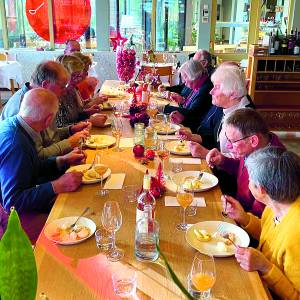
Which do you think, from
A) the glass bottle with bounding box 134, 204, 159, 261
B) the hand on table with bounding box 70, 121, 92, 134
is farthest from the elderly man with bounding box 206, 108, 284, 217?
the hand on table with bounding box 70, 121, 92, 134

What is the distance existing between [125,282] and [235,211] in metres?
0.69

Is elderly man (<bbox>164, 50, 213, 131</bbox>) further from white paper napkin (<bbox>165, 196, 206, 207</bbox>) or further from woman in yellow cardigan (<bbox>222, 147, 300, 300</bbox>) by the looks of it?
woman in yellow cardigan (<bbox>222, 147, 300, 300</bbox>)

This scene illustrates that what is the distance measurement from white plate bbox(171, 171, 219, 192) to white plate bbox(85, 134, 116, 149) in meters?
0.72

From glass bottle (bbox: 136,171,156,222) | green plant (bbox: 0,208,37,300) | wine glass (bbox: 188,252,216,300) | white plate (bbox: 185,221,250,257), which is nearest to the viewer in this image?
green plant (bbox: 0,208,37,300)

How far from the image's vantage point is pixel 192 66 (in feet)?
13.2

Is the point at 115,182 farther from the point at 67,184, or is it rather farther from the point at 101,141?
the point at 101,141

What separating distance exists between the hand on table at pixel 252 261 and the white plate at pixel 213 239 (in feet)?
0.22

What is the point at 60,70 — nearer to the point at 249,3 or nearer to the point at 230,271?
the point at 230,271

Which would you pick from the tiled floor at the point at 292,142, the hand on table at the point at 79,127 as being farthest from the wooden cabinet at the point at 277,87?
the hand on table at the point at 79,127

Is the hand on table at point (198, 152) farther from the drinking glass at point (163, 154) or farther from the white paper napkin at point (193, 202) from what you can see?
the white paper napkin at point (193, 202)

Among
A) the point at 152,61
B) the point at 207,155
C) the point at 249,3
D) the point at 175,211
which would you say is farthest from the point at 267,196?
the point at 249,3

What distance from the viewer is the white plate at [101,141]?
9.09 feet

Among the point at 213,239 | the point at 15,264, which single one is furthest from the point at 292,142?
the point at 15,264

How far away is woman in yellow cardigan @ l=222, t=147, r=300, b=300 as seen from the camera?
1.42m
